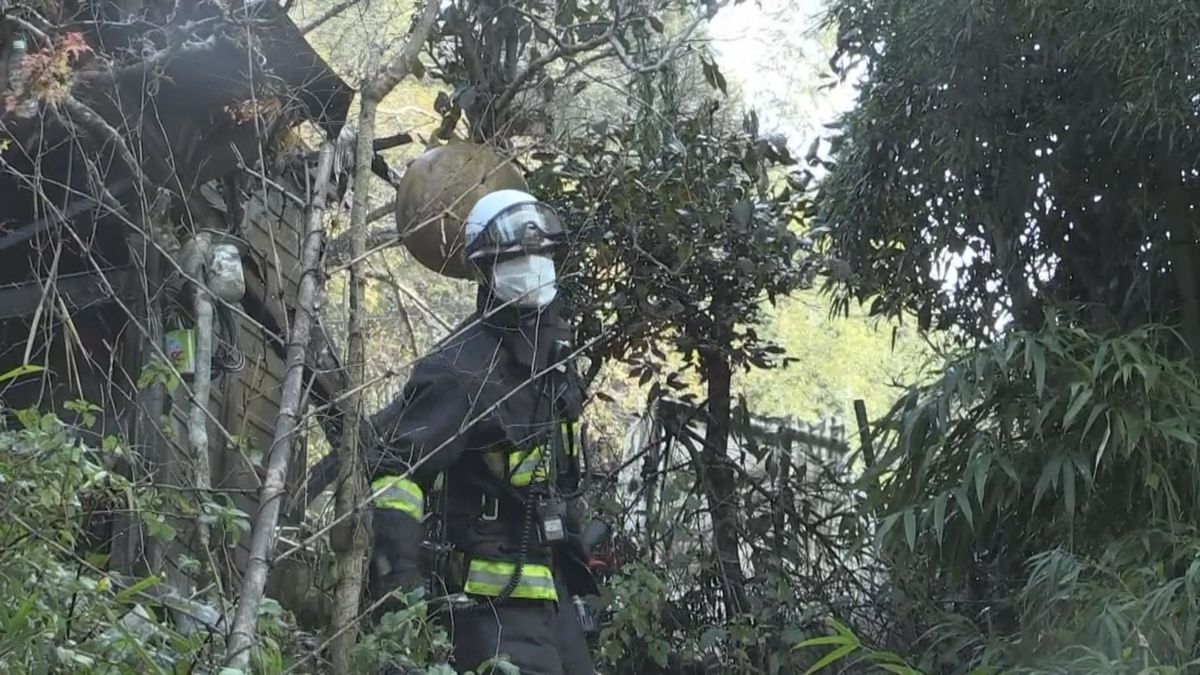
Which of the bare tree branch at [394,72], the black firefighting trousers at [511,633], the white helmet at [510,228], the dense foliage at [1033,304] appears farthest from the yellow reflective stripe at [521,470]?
the dense foliage at [1033,304]

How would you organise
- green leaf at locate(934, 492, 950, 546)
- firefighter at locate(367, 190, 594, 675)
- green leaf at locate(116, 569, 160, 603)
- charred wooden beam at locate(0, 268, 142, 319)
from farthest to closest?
charred wooden beam at locate(0, 268, 142, 319)
green leaf at locate(934, 492, 950, 546)
firefighter at locate(367, 190, 594, 675)
green leaf at locate(116, 569, 160, 603)

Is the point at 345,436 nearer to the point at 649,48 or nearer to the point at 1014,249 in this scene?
the point at 649,48

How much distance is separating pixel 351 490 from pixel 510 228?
3.15 feet

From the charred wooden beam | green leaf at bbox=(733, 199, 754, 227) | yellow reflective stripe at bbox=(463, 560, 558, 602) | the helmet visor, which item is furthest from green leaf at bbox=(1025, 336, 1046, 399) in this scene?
the charred wooden beam

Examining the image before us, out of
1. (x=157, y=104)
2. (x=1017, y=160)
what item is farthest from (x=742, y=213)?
(x=157, y=104)

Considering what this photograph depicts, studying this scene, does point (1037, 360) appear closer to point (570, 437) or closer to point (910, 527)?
point (910, 527)

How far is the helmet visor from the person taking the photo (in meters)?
3.62

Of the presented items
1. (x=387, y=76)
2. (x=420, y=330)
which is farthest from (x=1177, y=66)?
(x=420, y=330)

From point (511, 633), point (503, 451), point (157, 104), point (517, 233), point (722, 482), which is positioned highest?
point (157, 104)

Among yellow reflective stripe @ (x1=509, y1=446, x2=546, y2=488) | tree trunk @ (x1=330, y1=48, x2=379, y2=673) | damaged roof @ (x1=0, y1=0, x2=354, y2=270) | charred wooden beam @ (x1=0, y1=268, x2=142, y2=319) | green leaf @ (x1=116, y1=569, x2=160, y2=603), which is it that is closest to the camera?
green leaf @ (x1=116, y1=569, x2=160, y2=603)

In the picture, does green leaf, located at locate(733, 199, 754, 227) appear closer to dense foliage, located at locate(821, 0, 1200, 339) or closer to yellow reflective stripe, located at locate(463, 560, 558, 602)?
dense foliage, located at locate(821, 0, 1200, 339)

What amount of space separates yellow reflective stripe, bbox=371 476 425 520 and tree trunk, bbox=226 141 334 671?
17.8 inches

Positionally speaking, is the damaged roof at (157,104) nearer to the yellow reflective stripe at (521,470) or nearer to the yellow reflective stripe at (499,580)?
the yellow reflective stripe at (521,470)

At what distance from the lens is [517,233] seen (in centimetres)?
362
